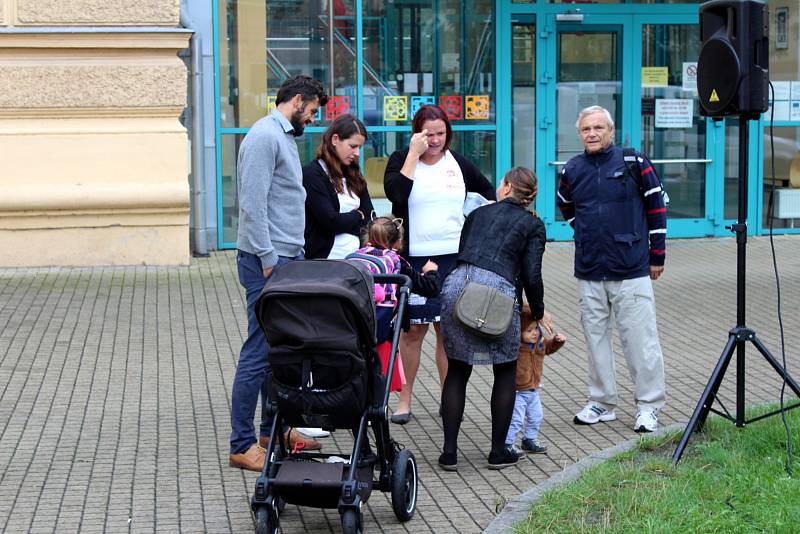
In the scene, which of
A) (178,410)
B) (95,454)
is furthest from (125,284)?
(95,454)

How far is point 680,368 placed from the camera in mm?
8562

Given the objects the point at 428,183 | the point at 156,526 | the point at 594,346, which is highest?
the point at 428,183

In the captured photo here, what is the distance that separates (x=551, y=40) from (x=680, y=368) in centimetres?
630

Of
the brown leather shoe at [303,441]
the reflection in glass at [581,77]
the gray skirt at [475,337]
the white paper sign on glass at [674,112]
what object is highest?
the reflection in glass at [581,77]

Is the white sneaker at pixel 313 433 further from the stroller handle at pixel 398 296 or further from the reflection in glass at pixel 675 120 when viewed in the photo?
the reflection in glass at pixel 675 120

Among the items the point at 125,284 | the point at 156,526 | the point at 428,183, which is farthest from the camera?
the point at 125,284

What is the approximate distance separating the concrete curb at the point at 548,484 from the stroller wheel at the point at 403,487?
1.19 ft

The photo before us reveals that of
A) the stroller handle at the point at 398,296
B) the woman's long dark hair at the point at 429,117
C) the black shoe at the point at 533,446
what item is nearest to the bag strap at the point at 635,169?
the woman's long dark hair at the point at 429,117

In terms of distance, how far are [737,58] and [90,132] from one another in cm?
742

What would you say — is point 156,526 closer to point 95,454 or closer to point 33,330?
point 95,454

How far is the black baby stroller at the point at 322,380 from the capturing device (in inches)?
202

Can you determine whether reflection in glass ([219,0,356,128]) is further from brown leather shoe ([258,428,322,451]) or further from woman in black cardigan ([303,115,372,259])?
brown leather shoe ([258,428,322,451])

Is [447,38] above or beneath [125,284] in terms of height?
above

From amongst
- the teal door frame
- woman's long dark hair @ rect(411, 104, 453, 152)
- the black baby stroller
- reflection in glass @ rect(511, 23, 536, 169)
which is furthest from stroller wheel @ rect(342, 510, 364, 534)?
reflection in glass @ rect(511, 23, 536, 169)
